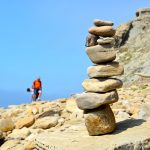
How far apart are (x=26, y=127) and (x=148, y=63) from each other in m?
30.7

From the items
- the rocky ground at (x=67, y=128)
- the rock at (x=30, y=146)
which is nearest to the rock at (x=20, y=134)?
the rocky ground at (x=67, y=128)

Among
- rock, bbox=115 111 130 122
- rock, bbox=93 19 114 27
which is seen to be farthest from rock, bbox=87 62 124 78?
rock, bbox=115 111 130 122

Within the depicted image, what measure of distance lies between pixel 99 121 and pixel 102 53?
220 centimetres

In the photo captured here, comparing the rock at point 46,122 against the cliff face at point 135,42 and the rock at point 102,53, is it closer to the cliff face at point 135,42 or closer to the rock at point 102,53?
the rock at point 102,53

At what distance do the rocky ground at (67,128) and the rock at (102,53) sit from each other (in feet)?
7.84

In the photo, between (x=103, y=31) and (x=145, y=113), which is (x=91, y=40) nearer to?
(x=103, y=31)

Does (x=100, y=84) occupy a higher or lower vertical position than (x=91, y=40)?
lower

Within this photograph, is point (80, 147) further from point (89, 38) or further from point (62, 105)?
point (62, 105)

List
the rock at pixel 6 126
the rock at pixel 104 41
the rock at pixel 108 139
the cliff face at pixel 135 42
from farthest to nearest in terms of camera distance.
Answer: the cliff face at pixel 135 42, the rock at pixel 6 126, the rock at pixel 104 41, the rock at pixel 108 139

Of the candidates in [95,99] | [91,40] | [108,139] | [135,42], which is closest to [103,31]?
[91,40]

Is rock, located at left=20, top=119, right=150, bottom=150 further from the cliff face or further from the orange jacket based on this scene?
the cliff face

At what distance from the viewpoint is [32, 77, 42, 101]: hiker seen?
28719 millimetres

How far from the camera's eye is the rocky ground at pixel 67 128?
13.9 metres

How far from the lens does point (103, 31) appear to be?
14891 mm
